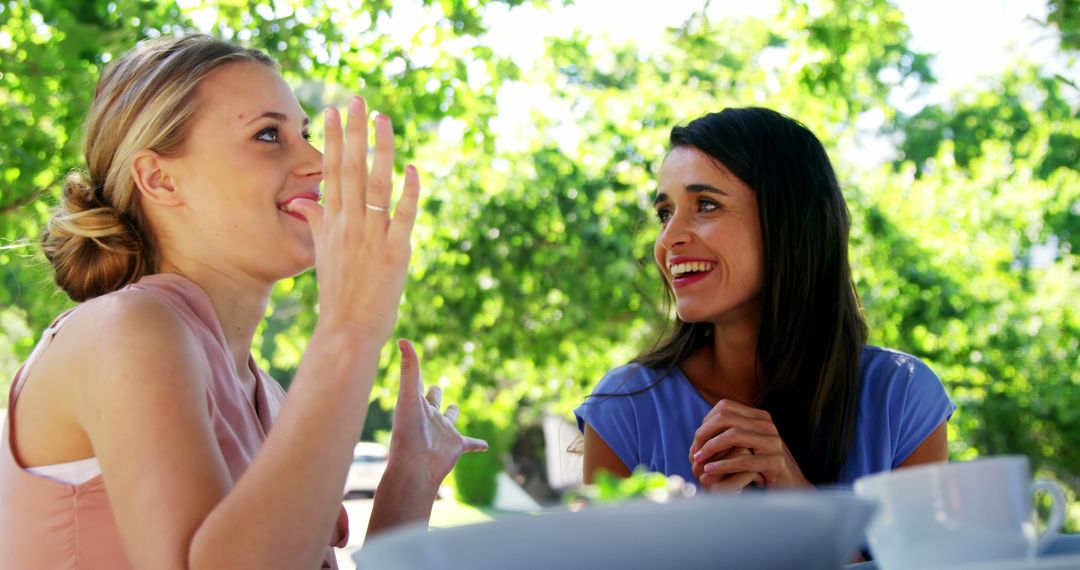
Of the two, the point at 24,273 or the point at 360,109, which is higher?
the point at 360,109

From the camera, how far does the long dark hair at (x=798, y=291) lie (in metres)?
2.16

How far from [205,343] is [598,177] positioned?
756 centimetres

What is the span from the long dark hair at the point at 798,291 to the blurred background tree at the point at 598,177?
0.49 metres

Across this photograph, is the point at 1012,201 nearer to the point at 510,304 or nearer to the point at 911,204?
the point at 911,204

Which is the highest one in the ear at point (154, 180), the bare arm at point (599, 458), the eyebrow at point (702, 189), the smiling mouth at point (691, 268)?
the ear at point (154, 180)

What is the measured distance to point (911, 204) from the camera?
1186 centimetres

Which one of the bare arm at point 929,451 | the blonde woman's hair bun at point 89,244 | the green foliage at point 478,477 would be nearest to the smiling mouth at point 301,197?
the blonde woman's hair bun at point 89,244

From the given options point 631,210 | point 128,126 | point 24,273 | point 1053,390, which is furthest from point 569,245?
point 128,126

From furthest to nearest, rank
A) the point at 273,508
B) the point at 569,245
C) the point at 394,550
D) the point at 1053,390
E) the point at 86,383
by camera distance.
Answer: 1. the point at 1053,390
2. the point at 569,245
3. the point at 86,383
4. the point at 273,508
5. the point at 394,550

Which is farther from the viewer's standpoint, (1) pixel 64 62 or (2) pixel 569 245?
(2) pixel 569 245

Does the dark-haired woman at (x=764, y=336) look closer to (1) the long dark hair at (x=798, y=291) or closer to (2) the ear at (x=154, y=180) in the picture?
(1) the long dark hair at (x=798, y=291)

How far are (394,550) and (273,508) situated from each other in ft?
1.38

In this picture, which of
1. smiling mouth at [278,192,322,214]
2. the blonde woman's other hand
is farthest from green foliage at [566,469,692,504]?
smiling mouth at [278,192,322,214]

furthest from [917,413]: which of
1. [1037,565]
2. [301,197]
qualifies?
[1037,565]
